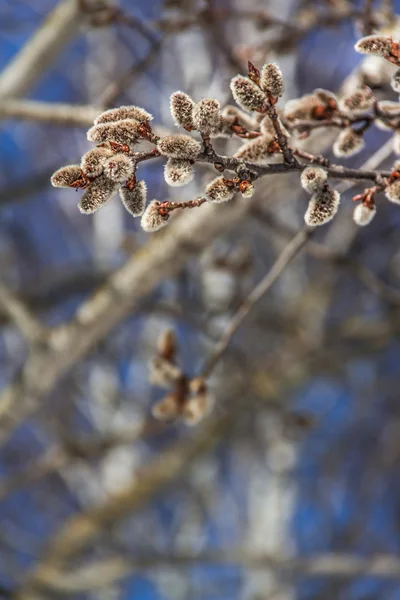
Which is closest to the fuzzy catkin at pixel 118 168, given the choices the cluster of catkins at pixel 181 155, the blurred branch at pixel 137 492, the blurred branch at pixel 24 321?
the cluster of catkins at pixel 181 155

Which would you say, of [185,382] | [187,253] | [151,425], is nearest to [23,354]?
[151,425]

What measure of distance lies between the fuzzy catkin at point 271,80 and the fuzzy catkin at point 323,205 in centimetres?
21

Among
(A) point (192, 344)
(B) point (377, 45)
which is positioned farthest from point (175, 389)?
(A) point (192, 344)

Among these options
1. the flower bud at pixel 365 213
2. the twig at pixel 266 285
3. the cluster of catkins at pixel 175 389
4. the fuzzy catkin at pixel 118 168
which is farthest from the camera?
the cluster of catkins at pixel 175 389

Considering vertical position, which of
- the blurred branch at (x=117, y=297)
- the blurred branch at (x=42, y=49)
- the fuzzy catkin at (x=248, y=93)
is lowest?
the fuzzy catkin at (x=248, y=93)

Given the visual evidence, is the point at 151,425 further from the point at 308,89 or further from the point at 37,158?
the point at 37,158

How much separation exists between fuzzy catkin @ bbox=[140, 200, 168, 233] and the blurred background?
1.03m

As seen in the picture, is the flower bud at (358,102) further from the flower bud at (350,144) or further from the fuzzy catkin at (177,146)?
the fuzzy catkin at (177,146)

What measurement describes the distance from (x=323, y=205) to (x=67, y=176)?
1.64 ft

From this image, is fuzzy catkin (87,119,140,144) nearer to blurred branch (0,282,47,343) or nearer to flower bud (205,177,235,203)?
flower bud (205,177,235,203)

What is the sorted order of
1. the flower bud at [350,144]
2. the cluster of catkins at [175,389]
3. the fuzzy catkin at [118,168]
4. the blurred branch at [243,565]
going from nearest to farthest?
the fuzzy catkin at [118,168], the flower bud at [350,144], the cluster of catkins at [175,389], the blurred branch at [243,565]

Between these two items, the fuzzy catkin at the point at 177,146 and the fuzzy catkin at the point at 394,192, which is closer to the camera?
the fuzzy catkin at the point at 177,146

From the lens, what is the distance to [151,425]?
3.23 m

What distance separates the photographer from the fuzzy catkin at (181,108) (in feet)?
3.67
